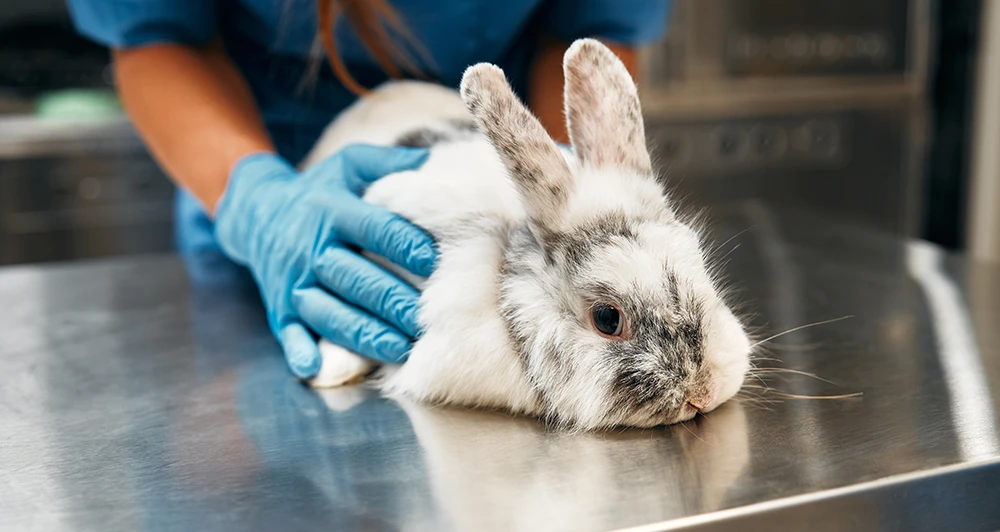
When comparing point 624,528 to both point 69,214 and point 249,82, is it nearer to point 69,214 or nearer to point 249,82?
point 249,82

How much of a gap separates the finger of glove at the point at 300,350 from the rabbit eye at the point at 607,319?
35cm

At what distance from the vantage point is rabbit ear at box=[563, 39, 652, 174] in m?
0.99

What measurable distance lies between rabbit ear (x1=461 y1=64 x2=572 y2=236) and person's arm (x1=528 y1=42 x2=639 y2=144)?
24.1 inches

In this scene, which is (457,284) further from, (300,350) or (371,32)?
(371,32)

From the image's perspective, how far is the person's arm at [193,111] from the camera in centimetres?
146

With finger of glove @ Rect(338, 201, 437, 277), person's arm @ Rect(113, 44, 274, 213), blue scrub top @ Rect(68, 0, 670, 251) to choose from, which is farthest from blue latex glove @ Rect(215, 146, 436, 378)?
blue scrub top @ Rect(68, 0, 670, 251)

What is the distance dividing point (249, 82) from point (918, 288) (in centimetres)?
123

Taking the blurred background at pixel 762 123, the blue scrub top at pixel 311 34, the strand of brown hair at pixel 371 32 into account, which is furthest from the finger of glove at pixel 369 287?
the blurred background at pixel 762 123

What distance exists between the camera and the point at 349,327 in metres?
1.06

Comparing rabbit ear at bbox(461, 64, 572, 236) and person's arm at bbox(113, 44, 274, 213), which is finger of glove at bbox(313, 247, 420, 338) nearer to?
rabbit ear at bbox(461, 64, 572, 236)

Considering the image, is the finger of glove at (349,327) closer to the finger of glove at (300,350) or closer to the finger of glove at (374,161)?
the finger of glove at (300,350)

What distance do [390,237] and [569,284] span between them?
0.24 m

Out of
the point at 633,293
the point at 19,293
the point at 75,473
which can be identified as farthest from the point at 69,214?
the point at 633,293

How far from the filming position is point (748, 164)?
3.02m
